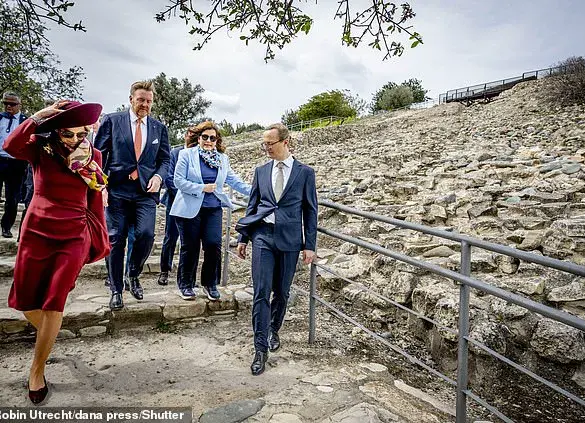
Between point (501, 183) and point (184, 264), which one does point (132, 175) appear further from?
point (501, 183)

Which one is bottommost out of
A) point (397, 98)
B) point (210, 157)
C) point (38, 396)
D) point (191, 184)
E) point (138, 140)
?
point (38, 396)

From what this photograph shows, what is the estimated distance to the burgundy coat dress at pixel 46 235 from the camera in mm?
2365

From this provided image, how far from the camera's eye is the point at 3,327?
10.4ft

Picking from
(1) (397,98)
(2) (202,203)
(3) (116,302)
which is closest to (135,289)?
(3) (116,302)

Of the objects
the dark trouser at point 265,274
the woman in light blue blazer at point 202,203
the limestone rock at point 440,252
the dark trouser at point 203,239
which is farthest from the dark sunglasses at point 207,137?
the limestone rock at point 440,252

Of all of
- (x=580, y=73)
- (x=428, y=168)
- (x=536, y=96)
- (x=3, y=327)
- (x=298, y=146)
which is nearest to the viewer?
(x=3, y=327)

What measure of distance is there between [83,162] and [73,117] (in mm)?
274

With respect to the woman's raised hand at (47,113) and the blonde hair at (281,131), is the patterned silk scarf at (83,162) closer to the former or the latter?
the woman's raised hand at (47,113)

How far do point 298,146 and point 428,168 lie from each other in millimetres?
14097

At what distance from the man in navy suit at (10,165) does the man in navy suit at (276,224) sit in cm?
375

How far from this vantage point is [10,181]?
520cm

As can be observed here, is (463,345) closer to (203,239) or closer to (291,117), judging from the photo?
(203,239)

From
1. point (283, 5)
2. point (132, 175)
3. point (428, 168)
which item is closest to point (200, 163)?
point (132, 175)

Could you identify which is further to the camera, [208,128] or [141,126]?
[208,128]
